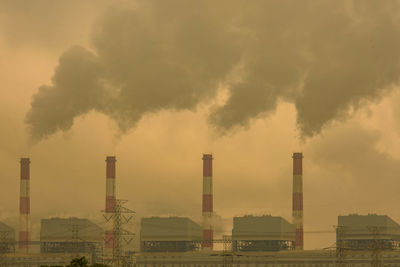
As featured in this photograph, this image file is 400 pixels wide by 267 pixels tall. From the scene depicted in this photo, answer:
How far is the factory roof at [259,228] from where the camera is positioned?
137m

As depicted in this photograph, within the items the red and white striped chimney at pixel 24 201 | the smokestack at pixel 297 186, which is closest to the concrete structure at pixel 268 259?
the smokestack at pixel 297 186

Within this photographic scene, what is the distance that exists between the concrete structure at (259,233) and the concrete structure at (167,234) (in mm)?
6450

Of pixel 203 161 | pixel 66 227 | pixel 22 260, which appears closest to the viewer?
pixel 203 161

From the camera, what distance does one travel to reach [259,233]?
451 ft

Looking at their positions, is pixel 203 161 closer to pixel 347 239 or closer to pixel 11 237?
pixel 347 239

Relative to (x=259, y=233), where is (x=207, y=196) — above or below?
above

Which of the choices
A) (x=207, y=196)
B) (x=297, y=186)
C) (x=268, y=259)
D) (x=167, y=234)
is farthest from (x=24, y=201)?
(x=268, y=259)

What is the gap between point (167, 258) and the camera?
138250 millimetres

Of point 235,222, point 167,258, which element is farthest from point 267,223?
point 167,258

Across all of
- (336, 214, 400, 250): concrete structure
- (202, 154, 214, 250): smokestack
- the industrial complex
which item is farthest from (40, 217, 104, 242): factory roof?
(336, 214, 400, 250): concrete structure

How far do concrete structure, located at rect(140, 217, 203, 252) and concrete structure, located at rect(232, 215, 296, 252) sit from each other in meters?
6.45

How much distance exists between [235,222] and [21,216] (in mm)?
29926

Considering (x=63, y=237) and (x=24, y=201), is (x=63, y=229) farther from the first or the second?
(x=24, y=201)

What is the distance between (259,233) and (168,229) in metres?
12.4
